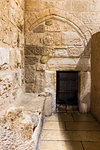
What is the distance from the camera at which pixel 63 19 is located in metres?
2.77

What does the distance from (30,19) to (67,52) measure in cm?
96

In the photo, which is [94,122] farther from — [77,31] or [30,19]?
[30,19]

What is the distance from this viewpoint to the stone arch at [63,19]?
2756 millimetres

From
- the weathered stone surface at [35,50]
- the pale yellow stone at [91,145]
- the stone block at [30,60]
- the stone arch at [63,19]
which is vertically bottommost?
the pale yellow stone at [91,145]

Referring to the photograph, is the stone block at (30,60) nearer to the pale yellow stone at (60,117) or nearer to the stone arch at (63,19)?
the stone arch at (63,19)

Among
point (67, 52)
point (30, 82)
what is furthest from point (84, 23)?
point (30, 82)

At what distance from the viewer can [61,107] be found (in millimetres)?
3143

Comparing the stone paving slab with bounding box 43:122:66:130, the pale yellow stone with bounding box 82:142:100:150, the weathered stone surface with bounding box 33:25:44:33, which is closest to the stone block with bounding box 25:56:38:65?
the weathered stone surface with bounding box 33:25:44:33

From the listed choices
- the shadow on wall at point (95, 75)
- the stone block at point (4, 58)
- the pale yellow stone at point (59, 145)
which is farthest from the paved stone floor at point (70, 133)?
the stone block at point (4, 58)

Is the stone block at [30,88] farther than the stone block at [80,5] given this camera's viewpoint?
Yes

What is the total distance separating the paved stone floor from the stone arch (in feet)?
5.27

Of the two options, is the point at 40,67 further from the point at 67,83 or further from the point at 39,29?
the point at 67,83

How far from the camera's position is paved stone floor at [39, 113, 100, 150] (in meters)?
1.79

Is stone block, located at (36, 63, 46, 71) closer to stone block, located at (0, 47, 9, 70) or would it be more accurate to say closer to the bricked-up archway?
the bricked-up archway
